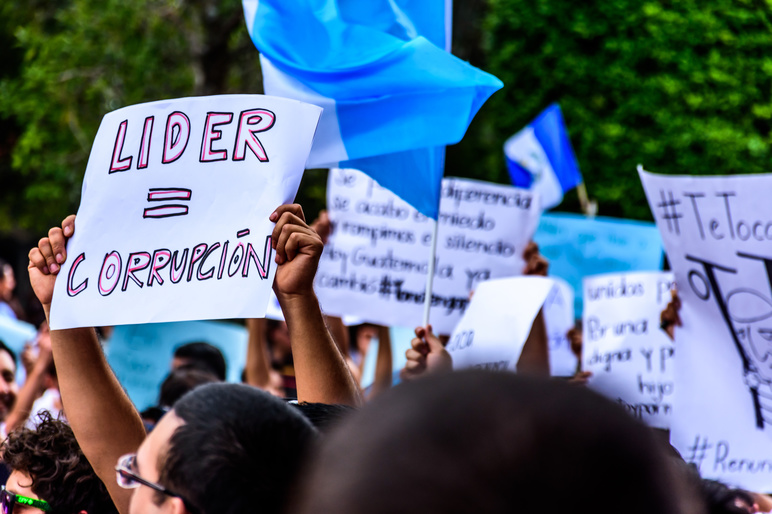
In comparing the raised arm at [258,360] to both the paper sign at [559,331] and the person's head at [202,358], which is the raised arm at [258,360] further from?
the paper sign at [559,331]

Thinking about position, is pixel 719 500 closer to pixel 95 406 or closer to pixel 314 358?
pixel 314 358

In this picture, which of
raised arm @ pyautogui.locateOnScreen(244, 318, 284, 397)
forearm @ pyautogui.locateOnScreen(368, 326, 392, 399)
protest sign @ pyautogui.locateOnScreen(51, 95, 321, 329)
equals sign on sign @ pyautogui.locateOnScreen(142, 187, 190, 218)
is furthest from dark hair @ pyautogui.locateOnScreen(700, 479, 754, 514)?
raised arm @ pyautogui.locateOnScreen(244, 318, 284, 397)

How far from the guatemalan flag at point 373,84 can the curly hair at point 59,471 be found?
125cm

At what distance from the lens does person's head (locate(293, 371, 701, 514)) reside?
692 mm

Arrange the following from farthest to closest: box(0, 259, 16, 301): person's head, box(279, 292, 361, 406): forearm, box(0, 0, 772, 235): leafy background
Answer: box(0, 0, 772, 235): leafy background, box(0, 259, 16, 301): person's head, box(279, 292, 361, 406): forearm

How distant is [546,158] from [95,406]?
18.6 feet

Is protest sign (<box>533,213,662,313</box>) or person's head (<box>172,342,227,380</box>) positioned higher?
protest sign (<box>533,213,662,313</box>)

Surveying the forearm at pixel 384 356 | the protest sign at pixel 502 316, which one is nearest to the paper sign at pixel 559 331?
the protest sign at pixel 502 316

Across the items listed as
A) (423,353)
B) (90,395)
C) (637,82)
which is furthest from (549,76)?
(90,395)

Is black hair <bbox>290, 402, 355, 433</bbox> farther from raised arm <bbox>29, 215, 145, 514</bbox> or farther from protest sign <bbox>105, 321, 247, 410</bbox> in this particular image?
protest sign <bbox>105, 321, 247, 410</bbox>

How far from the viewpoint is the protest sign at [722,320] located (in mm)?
3107

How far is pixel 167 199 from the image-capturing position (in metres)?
2.26

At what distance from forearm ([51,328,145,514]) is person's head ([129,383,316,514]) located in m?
0.56

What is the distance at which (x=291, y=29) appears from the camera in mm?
3312
